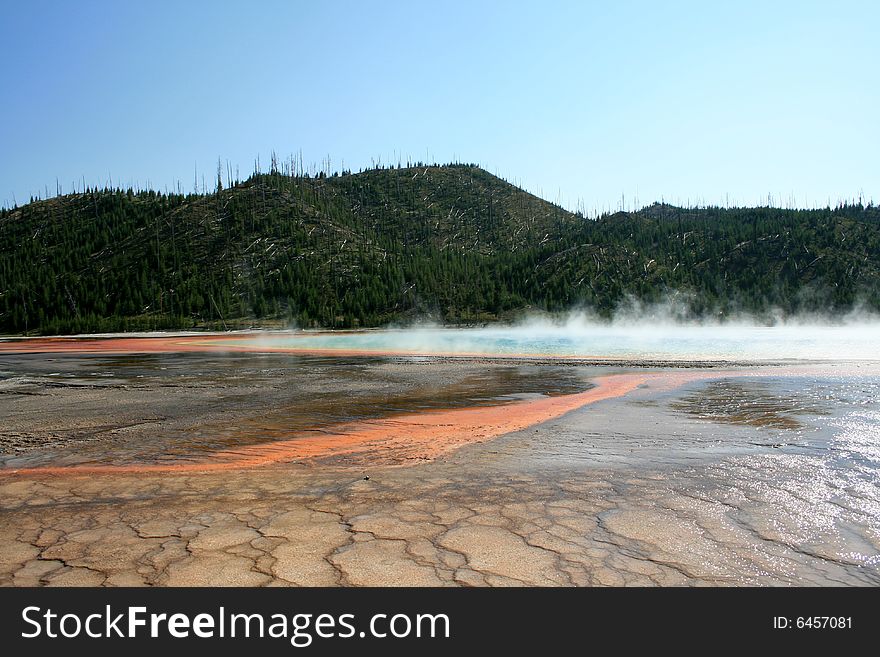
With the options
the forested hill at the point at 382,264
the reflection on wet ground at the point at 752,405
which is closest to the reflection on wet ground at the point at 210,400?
the reflection on wet ground at the point at 752,405

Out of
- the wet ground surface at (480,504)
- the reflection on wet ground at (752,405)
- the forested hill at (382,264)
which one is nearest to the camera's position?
the wet ground surface at (480,504)

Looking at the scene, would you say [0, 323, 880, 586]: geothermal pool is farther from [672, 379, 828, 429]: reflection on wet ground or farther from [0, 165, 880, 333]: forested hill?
[0, 165, 880, 333]: forested hill

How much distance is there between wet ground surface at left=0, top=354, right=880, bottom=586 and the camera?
4.74 m

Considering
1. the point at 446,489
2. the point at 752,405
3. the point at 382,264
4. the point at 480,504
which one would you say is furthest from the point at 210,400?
the point at 382,264

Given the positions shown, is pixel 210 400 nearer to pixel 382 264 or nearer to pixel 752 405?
pixel 752 405

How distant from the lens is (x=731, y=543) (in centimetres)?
525

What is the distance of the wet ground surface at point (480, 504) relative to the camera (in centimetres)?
474

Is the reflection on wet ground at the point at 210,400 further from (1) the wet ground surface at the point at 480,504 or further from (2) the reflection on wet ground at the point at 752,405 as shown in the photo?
(2) the reflection on wet ground at the point at 752,405

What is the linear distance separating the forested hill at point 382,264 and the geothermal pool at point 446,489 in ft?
270

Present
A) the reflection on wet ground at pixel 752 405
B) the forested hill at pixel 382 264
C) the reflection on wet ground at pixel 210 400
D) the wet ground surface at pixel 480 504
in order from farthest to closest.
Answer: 1. the forested hill at pixel 382 264
2. the reflection on wet ground at pixel 752 405
3. the reflection on wet ground at pixel 210 400
4. the wet ground surface at pixel 480 504

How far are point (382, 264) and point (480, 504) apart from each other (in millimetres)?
113813

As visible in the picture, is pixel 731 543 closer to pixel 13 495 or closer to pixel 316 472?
pixel 316 472

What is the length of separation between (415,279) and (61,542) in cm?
10760

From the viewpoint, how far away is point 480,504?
653 centimetres
